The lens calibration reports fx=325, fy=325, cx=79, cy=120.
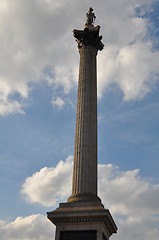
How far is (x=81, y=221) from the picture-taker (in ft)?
97.3

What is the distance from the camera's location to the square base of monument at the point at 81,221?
29.2 metres

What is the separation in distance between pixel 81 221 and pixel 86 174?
5.23 meters

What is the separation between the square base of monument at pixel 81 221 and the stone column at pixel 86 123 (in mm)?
1880

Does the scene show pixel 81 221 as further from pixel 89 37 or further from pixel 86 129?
pixel 89 37

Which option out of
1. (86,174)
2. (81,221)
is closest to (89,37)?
(86,174)

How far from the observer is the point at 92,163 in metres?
34.3

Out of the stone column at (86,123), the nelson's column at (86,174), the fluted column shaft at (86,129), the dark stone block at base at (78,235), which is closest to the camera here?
the dark stone block at base at (78,235)

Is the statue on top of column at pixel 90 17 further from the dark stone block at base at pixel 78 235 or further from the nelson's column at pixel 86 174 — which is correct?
the dark stone block at base at pixel 78 235

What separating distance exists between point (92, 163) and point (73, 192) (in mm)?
3670

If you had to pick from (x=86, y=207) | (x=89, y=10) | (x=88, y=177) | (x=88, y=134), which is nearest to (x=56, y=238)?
(x=86, y=207)

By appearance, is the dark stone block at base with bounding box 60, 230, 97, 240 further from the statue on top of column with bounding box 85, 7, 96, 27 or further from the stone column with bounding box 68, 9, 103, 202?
the statue on top of column with bounding box 85, 7, 96, 27

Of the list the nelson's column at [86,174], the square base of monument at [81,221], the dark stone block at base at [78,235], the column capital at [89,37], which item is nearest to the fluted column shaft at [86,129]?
the nelson's column at [86,174]

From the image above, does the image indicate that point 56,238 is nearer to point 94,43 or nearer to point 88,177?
point 88,177

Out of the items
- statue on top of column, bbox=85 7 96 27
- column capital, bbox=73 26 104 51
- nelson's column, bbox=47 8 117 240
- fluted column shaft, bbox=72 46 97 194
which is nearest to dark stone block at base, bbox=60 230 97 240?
nelson's column, bbox=47 8 117 240
